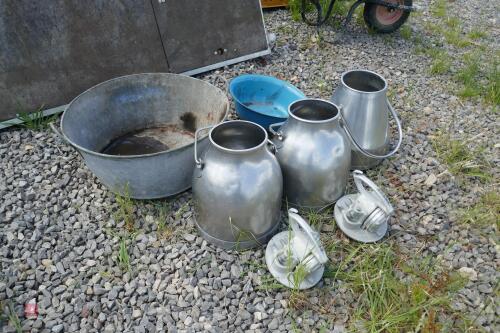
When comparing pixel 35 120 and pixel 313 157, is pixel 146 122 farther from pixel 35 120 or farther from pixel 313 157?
pixel 313 157

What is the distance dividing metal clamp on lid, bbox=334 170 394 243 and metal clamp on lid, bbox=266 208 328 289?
316mm

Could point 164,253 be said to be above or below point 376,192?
below

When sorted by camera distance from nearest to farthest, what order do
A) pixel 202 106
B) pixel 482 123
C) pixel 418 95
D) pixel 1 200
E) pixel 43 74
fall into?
pixel 1 200
pixel 202 106
pixel 43 74
pixel 482 123
pixel 418 95

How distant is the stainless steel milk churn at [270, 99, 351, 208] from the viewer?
197 cm

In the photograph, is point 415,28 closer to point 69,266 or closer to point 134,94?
point 134,94

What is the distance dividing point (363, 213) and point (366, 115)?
653mm

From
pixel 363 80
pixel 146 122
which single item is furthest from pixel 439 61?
pixel 146 122

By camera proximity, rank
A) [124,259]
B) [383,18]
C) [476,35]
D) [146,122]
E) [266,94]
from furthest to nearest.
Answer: [476,35] → [383,18] → [266,94] → [146,122] → [124,259]

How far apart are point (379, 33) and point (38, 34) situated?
3361 mm

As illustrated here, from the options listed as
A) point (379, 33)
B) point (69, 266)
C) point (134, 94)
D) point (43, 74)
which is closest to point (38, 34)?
point (43, 74)

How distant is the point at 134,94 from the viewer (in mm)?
2602

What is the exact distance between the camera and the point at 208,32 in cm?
329

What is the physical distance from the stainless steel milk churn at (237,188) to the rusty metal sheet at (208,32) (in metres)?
1.53

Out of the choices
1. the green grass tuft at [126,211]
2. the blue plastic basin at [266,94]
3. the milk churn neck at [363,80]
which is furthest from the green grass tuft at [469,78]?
the green grass tuft at [126,211]
